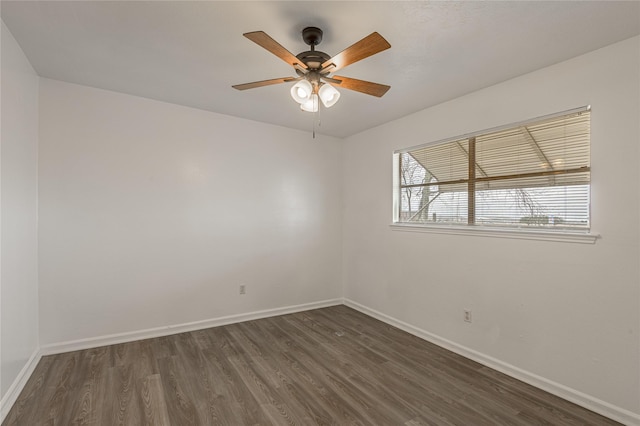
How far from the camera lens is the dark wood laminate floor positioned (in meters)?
2.10

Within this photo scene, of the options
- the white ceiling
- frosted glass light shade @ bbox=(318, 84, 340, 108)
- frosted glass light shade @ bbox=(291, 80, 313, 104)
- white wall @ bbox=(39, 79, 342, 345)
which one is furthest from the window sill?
frosted glass light shade @ bbox=(291, 80, 313, 104)

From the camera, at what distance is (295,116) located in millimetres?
3844

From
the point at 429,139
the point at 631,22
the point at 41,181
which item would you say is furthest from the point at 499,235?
the point at 41,181

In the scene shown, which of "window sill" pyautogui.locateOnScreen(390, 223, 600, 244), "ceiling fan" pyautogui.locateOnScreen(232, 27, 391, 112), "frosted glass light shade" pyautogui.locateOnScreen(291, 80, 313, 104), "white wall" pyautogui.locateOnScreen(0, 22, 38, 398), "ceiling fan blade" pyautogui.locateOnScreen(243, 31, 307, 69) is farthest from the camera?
"window sill" pyautogui.locateOnScreen(390, 223, 600, 244)


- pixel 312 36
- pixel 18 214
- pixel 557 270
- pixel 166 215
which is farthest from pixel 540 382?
pixel 18 214

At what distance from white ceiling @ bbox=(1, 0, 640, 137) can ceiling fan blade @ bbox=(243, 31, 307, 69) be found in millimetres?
271

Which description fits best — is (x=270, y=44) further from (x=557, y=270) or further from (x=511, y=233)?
(x=557, y=270)

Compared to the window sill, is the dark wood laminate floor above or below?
below

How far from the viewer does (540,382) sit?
8.10ft

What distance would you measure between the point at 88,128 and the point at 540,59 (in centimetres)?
404

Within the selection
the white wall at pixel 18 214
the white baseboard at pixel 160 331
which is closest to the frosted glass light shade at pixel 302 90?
the white wall at pixel 18 214

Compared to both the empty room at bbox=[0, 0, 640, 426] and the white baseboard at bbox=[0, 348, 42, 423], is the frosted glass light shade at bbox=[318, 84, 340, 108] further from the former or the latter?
the white baseboard at bbox=[0, 348, 42, 423]

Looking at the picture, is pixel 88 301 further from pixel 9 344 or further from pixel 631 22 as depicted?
pixel 631 22

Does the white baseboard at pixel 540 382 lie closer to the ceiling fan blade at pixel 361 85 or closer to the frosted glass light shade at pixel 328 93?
the ceiling fan blade at pixel 361 85
